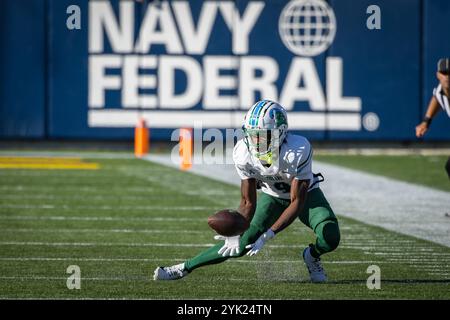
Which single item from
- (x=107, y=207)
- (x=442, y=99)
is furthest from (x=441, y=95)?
(x=107, y=207)

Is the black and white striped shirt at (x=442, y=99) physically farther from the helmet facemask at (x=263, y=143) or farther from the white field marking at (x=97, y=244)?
the helmet facemask at (x=263, y=143)

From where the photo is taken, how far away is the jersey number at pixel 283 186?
7.96 metres

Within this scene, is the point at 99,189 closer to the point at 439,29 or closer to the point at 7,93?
the point at 7,93

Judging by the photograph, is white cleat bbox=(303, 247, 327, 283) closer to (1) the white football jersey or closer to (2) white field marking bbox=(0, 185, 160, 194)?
(1) the white football jersey

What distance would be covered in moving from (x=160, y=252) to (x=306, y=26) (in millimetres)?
11485

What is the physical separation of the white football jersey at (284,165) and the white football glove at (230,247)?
528 mm

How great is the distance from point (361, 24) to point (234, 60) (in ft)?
7.72

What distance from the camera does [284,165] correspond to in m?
7.70

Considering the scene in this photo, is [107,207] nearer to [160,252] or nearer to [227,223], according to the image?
[160,252]

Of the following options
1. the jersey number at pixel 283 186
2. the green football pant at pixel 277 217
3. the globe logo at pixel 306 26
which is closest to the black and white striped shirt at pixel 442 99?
the green football pant at pixel 277 217

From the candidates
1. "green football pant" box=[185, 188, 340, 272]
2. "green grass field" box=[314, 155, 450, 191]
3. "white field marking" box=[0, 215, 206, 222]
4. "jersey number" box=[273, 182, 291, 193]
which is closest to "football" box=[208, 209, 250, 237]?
"green football pant" box=[185, 188, 340, 272]

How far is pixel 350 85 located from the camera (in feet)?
66.7
